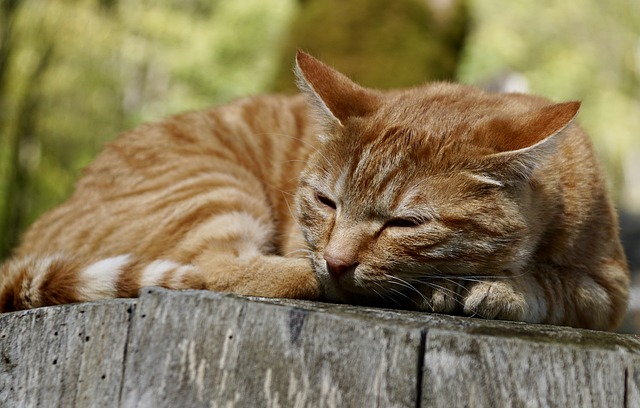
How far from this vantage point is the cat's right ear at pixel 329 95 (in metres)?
2.93

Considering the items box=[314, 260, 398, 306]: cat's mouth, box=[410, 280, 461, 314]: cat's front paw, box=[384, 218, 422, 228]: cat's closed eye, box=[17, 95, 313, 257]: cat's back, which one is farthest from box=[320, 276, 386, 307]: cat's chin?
box=[17, 95, 313, 257]: cat's back

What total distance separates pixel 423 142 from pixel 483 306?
638mm

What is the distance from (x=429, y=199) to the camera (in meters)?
2.58

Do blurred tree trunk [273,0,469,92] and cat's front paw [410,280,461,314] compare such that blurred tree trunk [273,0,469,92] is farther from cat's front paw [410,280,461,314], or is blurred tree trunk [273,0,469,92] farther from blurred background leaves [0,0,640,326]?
cat's front paw [410,280,461,314]

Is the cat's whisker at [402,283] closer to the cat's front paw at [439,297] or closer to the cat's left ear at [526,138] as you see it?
the cat's front paw at [439,297]

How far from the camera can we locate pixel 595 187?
316 centimetres

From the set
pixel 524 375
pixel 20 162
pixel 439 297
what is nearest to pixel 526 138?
pixel 439 297

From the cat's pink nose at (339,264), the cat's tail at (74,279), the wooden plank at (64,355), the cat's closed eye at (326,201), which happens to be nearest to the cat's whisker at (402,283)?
the cat's pink nose at (339,264)

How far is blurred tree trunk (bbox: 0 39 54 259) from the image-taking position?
1013 centimetres

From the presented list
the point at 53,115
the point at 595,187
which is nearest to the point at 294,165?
the point at 595,187

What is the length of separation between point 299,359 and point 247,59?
17131 mm

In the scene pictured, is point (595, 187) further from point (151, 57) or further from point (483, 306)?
point (151, 57)

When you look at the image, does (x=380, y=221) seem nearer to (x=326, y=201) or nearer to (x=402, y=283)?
(x=402, y=283)

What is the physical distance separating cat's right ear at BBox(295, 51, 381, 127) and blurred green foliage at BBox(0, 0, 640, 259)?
75.2 inches
